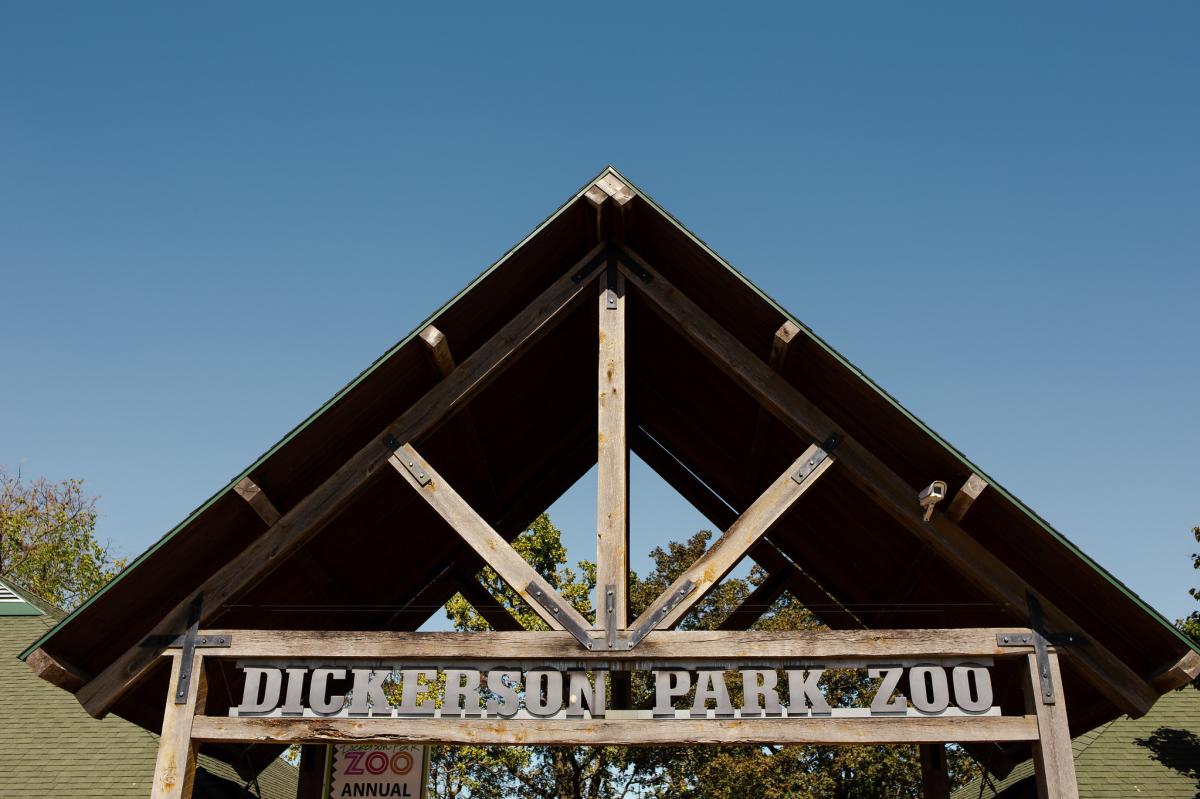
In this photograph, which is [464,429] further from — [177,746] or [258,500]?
[177,746]

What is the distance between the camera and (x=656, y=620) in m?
8.39

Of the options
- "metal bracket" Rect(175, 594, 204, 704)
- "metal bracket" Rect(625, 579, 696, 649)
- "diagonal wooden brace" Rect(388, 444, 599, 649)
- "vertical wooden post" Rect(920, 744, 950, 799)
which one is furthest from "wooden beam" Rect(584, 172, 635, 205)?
"vertical wooden post" Rect(920, 744, 950, 799)

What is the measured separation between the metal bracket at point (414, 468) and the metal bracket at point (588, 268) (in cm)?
232

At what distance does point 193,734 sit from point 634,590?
1071 inches

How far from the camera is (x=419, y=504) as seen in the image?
37.5 feet

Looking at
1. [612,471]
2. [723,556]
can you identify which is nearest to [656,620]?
[723,556]

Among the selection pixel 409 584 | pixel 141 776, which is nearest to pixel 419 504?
pixel 409 584

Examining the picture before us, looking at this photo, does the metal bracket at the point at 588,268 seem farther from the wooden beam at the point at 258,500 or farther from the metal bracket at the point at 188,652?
the metal bracket at the point at 188,652

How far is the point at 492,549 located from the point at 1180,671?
5.51 metres

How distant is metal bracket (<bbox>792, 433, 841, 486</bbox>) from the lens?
877 cm

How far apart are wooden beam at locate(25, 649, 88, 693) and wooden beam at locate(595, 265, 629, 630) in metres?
4.41


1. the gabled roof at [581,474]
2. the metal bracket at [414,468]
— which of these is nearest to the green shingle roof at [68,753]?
the gabled roof at [581,474]

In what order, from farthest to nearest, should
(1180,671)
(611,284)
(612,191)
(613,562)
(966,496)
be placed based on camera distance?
(611,284), (612,191), (613,562), (966,496), (1180,671)

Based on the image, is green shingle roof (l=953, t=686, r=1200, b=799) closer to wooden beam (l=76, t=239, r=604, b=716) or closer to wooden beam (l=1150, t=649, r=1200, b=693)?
wooden beam (l=1150, t=649, r=1200, b=693)
